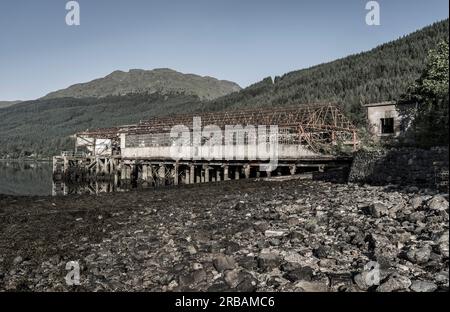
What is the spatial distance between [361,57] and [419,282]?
132753mm

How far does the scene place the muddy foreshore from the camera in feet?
28.3

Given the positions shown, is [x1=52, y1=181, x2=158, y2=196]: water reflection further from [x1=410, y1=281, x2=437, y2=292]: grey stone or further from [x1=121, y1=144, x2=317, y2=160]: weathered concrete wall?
[x1=410, y1=281, x2=437, y2=292]: grey stone

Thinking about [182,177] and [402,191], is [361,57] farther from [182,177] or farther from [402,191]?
[402,191]

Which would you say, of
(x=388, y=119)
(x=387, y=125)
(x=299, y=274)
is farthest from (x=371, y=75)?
(x=299, y=274)

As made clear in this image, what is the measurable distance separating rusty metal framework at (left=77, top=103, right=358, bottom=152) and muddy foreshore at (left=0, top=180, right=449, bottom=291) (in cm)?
2206

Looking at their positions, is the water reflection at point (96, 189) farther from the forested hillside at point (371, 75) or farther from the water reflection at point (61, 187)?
Result: the forested hillside at point (371, 75)

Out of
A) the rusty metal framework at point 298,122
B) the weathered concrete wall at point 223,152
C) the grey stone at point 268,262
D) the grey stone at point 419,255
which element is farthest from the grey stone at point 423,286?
the rusty metal framework at point 298,122

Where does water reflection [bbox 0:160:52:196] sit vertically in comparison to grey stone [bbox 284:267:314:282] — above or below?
below

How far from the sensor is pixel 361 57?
5098 inches

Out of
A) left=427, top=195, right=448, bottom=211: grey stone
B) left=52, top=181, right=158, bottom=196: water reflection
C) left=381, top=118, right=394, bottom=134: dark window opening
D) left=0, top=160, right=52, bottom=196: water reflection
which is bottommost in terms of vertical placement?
left=0, top=160, right=52, bottom=196: water reflection

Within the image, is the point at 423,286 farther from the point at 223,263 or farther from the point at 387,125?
the point at 387,125

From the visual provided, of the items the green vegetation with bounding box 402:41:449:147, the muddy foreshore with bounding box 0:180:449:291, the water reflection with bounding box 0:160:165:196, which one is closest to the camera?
the muddy foreshore with bounding box 0:180:449:291

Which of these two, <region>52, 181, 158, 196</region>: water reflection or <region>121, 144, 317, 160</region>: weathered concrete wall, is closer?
<region>121, 144, 317, 160</region>: weathered concrete wall

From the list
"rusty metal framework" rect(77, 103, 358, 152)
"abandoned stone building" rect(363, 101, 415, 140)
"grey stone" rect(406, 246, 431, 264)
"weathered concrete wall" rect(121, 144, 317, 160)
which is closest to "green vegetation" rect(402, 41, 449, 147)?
"abandoned stone building" rect(363, 101, 415, 140)
